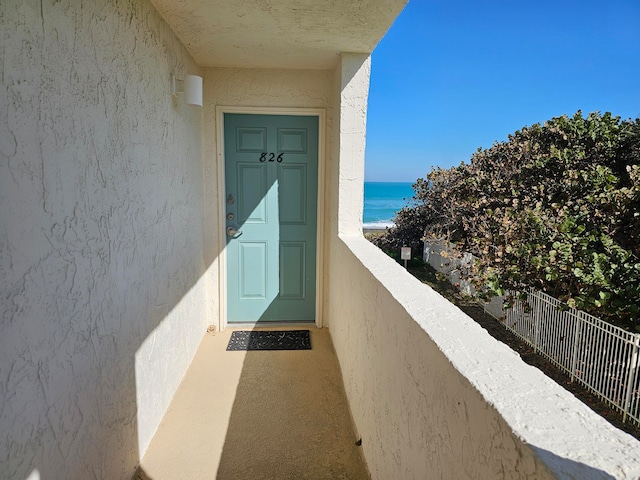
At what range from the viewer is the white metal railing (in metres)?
4.32

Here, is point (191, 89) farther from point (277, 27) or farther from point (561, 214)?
point (561, 214)

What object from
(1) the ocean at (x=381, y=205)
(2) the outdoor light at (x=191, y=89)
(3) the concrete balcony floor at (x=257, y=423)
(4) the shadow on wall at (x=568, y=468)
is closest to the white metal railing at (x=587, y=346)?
(3) the concrete balcony floor at (x=257, y=423)

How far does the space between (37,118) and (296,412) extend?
A: 7.22 ft

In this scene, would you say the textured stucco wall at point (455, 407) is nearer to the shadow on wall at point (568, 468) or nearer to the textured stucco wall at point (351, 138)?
the shadow on wall at point (568, 468)

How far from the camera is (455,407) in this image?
→ 90 centimetres

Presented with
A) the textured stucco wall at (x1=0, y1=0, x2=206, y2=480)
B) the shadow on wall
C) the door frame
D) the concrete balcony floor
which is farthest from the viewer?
the door frame

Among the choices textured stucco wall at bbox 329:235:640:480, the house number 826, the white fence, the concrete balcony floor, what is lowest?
the white fence

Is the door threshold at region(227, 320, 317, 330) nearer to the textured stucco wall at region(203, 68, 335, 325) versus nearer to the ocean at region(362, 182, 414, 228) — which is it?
the textured stucco wall at region(203, 68, 335, 325)

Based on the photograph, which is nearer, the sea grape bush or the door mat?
the door mat

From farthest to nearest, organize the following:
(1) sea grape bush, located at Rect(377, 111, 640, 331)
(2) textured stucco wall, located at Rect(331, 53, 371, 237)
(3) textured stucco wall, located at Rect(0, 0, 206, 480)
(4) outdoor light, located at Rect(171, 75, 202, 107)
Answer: (1) sea grape bush, located at Rect(377, 111, 640, 331)
(2) textured stucco wall, located at Rect(331, 53, 371, 237)
(4) outdoor light, located at Rect(171, 75, 202, 107)
(3) textured stucco wall, located at Rect(0, 0, 206, 480)

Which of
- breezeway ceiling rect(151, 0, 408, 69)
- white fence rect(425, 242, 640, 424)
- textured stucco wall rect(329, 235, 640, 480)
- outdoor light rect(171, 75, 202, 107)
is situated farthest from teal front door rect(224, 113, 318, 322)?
white fence rect(425, 242, 640, 424)

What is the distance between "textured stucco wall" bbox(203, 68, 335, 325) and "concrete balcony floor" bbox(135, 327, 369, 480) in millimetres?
1217

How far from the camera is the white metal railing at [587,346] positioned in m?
4.32

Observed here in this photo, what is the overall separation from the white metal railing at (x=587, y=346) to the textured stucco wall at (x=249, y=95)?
386 cm
